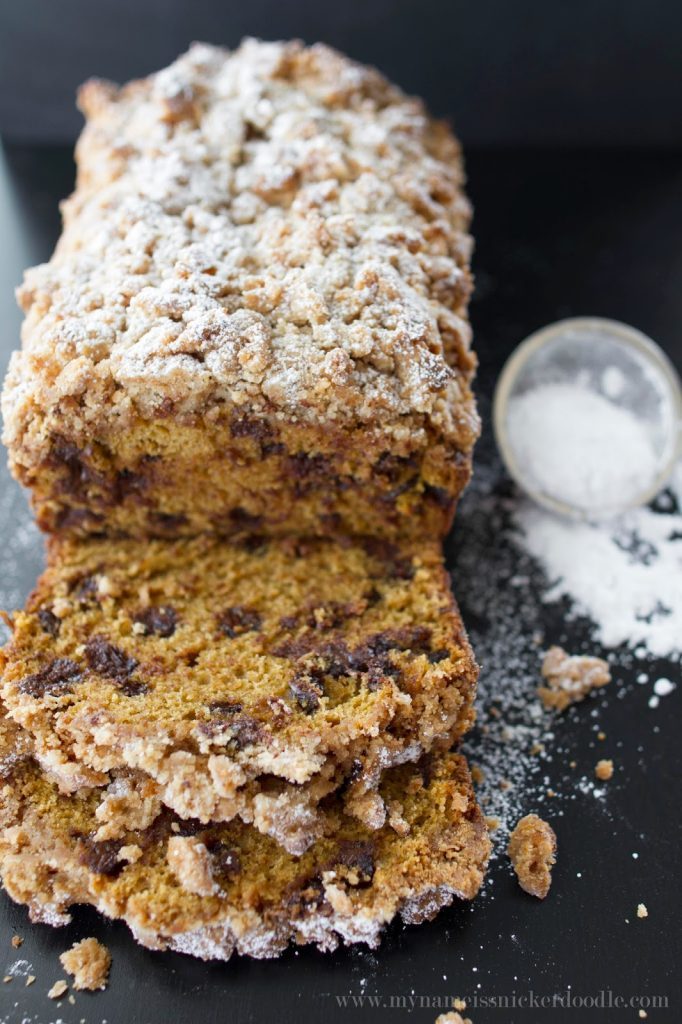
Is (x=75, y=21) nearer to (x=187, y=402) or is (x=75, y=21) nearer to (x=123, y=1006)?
(x=187, y=402)

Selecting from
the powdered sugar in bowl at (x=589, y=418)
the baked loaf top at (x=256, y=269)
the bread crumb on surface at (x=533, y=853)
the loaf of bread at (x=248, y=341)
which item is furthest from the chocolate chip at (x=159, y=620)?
the powdered sugar in bowl at (x=589, y=418)

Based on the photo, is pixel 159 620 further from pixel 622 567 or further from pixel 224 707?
pixel 622 567

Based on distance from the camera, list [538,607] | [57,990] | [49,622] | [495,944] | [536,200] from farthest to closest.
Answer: [536,200]
[538,607]
[49,622]
[495,944]
[57,990]

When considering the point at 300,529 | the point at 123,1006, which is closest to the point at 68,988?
the point at 123,1006

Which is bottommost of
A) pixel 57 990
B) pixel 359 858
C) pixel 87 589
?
pixel 57 990

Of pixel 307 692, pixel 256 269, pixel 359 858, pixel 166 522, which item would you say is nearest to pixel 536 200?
pixel 256 269

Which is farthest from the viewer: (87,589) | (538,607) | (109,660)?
(538,607)
